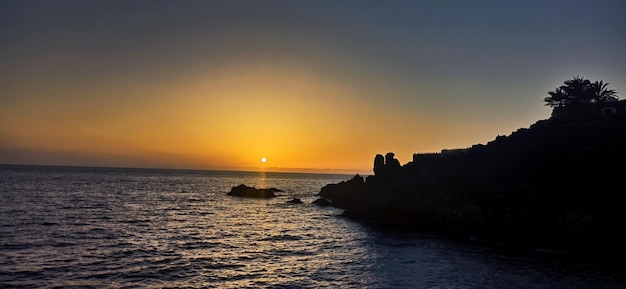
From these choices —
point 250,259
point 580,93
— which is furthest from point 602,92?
point 250,259

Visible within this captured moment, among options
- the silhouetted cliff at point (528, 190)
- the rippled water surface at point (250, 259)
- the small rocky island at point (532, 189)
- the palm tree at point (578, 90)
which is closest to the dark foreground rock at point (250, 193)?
the small rocky island at point (532, 189)

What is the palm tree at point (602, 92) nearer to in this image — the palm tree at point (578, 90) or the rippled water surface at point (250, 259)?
the palm tree at point (578, 90)

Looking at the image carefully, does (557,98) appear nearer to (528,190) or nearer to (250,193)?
(528,190)

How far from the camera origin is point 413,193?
218 ft

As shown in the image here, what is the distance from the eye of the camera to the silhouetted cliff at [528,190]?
4432 cm

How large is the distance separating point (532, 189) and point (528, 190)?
0.49 m

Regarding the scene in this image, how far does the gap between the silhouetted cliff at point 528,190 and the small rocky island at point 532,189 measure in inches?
4.0

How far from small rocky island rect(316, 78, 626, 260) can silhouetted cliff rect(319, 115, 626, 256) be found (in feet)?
0.33

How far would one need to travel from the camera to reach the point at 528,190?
5106 centimetres

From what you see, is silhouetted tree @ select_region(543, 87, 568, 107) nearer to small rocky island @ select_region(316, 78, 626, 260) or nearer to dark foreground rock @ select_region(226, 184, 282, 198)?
small rocky island @ select_region(316, 78, 626, 260)

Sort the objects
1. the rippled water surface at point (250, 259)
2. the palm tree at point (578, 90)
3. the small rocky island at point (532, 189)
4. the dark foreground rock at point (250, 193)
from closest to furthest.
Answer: the rippled water surface at point (250, 259) < the small rocky island at point (532, 189) < the palm tree at point (578, 90) < the dark foreground rock at point (250, 193)

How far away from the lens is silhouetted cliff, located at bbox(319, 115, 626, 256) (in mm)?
44316

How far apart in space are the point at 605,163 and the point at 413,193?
25.9m

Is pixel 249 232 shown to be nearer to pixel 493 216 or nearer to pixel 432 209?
pixel 432 209
